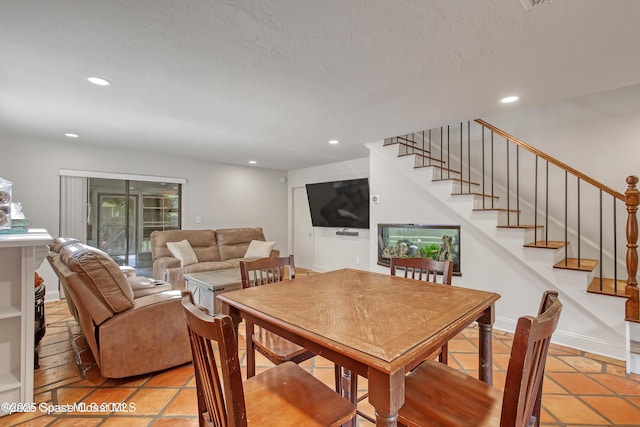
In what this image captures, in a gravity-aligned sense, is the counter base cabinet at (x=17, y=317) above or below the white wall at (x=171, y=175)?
below

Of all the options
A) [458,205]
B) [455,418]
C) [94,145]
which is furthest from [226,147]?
[455,418]

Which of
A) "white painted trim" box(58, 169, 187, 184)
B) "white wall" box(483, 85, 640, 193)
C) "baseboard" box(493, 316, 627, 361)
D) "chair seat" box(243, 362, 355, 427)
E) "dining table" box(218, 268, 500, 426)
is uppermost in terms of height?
"white wall" box(483, 85, 640, 193)

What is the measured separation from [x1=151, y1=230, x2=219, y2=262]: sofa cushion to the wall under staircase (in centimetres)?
286

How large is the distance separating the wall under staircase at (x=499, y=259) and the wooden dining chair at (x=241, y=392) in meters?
2.57

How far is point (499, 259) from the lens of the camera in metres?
3.18

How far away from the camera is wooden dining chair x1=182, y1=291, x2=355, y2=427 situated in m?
0.78

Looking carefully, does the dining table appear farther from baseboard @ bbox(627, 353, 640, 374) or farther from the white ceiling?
baseboard @ bbox(627, 353, 640, 374)

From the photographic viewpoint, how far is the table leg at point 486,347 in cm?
140

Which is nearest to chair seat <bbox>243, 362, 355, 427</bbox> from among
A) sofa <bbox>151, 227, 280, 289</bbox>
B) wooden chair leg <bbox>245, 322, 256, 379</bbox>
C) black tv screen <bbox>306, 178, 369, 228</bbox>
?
wooden chair leg <bbox>245, 322, 256, 379</bbox>

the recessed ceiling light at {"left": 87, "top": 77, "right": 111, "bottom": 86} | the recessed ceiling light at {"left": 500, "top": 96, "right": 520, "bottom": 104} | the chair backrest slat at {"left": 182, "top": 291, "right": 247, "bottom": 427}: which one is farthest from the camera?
the recessed ceiling light at {"left": 500, "top": 96, "right": 520, "bottom": 104}

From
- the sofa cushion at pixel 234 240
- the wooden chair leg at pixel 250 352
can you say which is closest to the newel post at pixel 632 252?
the wooden chair leg at pixel 250 352

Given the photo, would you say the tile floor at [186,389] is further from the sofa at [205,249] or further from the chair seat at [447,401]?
the sofa at [205,249]

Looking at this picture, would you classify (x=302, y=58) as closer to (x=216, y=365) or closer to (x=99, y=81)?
(x=99, y=81)

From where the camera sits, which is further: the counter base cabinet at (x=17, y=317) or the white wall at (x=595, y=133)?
the white wall at (x=595, y=133)
